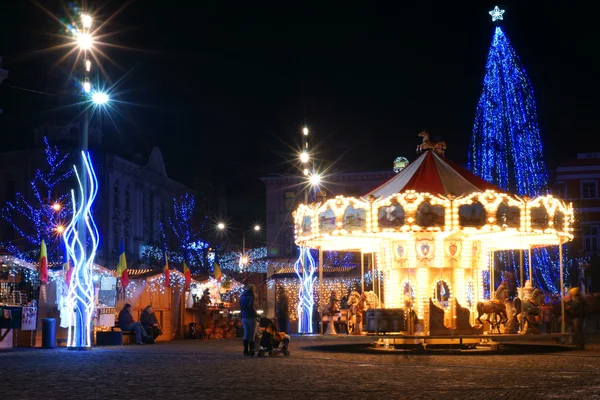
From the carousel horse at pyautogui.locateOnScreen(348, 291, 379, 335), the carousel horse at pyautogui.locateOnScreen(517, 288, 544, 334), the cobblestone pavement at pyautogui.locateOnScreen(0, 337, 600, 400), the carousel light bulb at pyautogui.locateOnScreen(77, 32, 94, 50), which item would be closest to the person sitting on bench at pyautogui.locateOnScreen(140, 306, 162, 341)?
the carousel horse at pyautogui.locateOnScreen(348, 291, 379, 335)

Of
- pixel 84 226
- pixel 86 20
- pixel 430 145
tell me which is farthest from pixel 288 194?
pixel 86 20

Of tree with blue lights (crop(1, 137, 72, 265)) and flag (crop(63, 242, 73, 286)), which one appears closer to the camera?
flag (crop(63, 242, 73, 286))

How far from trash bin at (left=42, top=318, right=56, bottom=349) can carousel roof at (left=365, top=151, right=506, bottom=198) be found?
10445 millimetres

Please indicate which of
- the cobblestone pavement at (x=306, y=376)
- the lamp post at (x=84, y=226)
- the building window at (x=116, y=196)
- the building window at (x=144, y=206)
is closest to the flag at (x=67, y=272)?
the lamp post at (x=84, y=226)

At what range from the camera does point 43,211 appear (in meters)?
47.8

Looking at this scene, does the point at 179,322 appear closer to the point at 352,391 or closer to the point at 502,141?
the point at 502,141

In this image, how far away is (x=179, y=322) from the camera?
3603cm

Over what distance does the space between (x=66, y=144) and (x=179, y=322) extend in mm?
21530

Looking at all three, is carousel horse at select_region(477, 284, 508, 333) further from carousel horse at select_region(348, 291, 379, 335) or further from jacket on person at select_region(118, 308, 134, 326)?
jacket on person at select_region(118, 308, 134, 326)

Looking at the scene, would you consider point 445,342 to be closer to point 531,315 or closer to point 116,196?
point 531,315

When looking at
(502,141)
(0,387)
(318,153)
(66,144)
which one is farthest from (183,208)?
(0,387)

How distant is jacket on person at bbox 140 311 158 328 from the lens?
31980 mm

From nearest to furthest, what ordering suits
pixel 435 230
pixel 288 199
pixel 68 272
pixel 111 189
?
pixel 435 230 < pixel 68 272 < pixel 111 189 < pixel 288 199

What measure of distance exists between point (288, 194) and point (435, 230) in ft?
153
